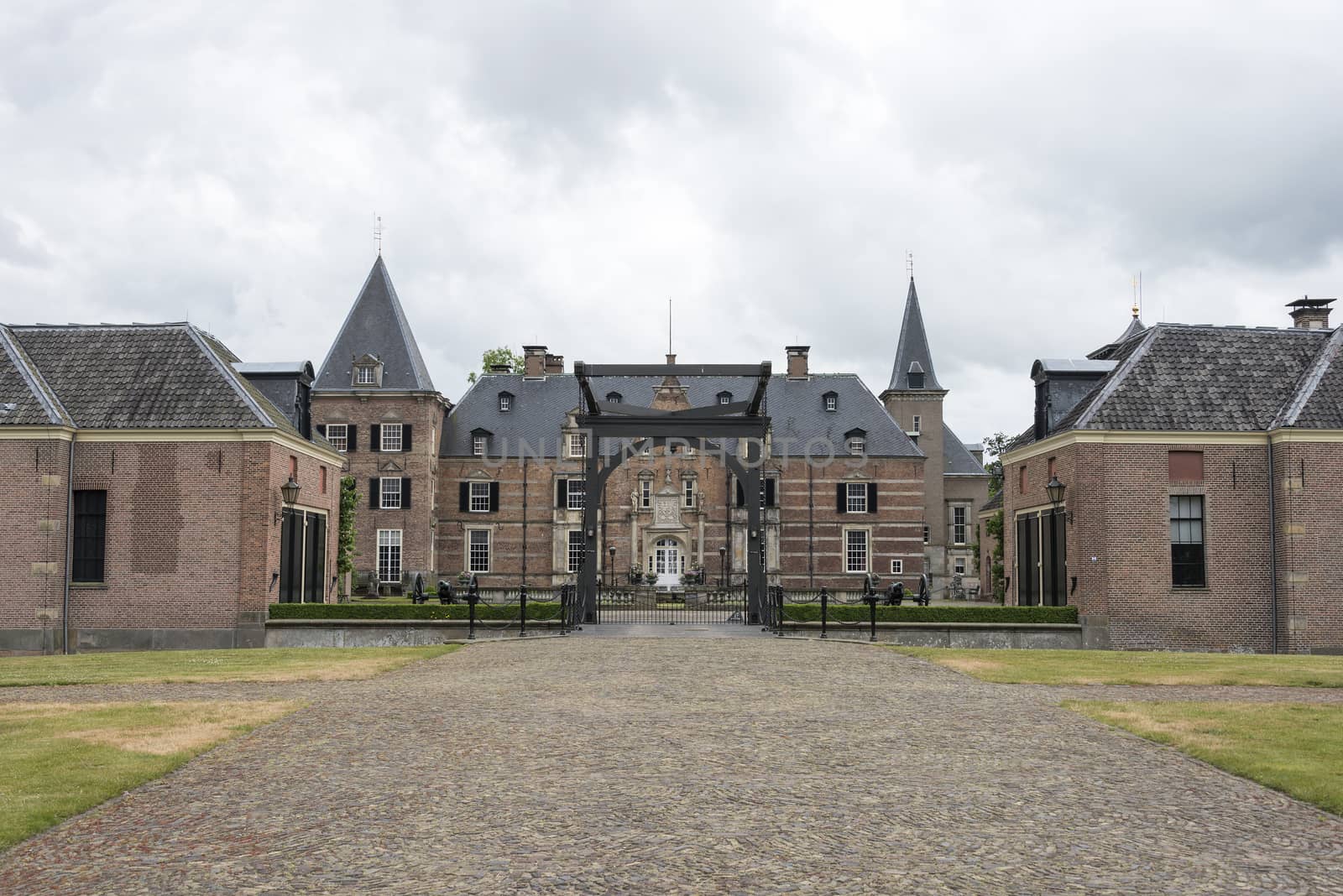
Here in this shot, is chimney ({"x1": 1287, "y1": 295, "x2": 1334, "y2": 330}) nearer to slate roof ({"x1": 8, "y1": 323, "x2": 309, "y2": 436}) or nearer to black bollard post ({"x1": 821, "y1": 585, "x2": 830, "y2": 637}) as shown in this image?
black bollard post ({"x1": 821, "y1": 585, "x2": 830, "y2": 637})

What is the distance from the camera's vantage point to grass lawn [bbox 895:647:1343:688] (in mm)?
15297

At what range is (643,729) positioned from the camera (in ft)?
35.2

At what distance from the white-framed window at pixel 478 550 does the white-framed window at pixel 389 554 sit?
352cm

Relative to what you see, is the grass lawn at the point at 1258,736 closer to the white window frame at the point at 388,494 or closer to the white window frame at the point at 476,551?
the white window frame at the point at 388,494

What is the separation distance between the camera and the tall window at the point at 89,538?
2336 cm

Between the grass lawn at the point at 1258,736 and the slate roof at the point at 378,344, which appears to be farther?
the slate roof at the point at 378,344

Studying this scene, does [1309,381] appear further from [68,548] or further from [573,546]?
[573,546]

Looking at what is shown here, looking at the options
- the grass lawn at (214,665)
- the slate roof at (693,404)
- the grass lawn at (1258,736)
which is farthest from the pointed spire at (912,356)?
the grass lawn at (1258,736)

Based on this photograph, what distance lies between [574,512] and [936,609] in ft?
94.9

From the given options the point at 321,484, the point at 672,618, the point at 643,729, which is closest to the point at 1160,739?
the point at 643,729

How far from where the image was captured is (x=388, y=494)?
1877 inches

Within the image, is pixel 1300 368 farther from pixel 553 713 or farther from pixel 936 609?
pixel 553 713

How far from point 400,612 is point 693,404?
29.9 m

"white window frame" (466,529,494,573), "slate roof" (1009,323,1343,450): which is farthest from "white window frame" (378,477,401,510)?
"slate roof" (1009,323,1343,450)
